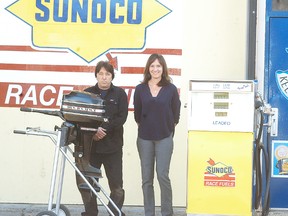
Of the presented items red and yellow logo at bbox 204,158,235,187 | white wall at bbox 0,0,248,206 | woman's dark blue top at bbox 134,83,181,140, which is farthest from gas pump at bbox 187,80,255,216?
white wall at bbox 0,0,248,206

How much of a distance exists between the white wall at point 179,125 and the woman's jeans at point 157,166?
80cm

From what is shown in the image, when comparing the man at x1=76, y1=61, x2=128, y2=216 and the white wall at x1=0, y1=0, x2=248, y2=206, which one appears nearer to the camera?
the man at x1=76, y1=61, x2=128, y2=216

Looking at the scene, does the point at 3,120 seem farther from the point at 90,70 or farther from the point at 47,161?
the point at 90,70

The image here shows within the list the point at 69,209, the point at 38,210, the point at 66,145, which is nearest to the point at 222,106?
the point at 66,145

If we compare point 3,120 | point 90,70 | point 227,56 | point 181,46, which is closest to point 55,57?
point 90,70

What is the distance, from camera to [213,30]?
743 centimetres

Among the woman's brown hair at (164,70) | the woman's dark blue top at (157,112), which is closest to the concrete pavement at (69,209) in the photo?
the woman's dark blue top at (157,112)

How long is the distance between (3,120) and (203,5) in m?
2.74

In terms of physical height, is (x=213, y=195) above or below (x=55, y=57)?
below

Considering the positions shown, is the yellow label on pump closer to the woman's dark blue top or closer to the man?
the woman's dark blue top

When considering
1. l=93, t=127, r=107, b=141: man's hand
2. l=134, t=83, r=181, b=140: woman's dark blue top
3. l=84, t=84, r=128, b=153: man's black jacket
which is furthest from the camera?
l=134, t=83, r=181, b=140: woman's dark blue top

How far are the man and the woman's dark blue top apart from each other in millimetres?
216

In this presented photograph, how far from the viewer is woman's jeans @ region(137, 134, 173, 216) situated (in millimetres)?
6520

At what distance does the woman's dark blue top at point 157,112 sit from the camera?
255 inches
